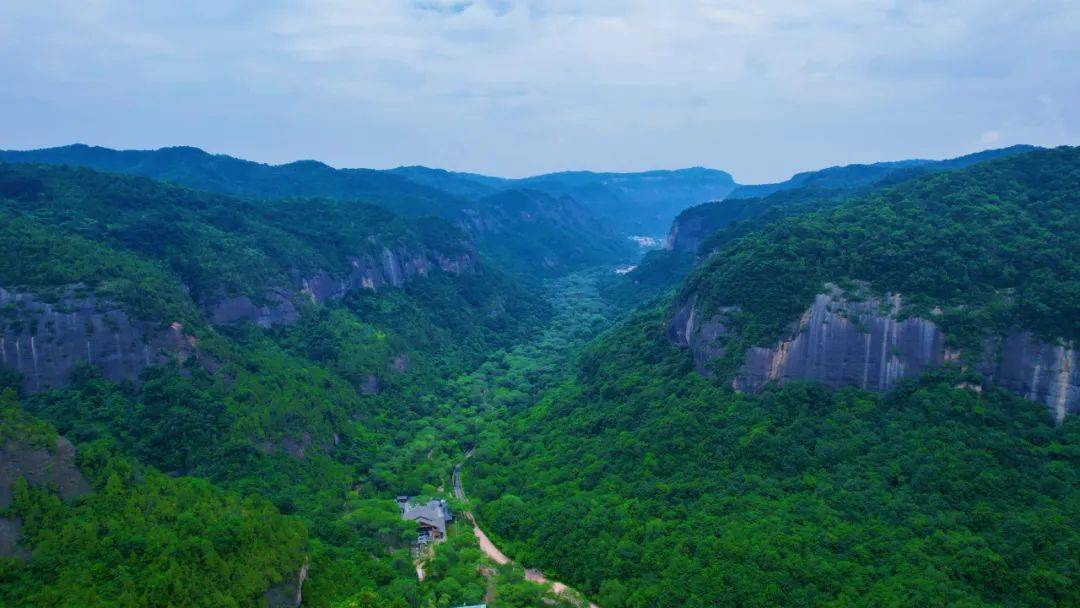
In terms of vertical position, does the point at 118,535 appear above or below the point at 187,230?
below

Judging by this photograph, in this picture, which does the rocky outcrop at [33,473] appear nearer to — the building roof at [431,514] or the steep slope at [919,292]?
the building roof at [431,514]

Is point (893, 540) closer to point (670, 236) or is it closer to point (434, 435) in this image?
point (434, 435)

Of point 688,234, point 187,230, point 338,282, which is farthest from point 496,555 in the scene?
point 688,234

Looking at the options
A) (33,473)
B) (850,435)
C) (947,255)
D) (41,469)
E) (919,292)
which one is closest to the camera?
(33,473)

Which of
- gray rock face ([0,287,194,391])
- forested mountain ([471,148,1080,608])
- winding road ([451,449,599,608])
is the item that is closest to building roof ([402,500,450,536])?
winding road ([451,449,599,608])

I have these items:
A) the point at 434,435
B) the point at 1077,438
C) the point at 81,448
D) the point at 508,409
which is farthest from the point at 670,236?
the point at 81,448

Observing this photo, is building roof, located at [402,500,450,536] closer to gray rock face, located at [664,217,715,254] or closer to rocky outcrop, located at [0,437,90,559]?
rocky outcrop, located at [0,437,90,559]

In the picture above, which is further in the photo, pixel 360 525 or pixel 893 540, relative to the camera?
pixel 360 525

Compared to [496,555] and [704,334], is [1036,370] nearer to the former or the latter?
[704,334]
